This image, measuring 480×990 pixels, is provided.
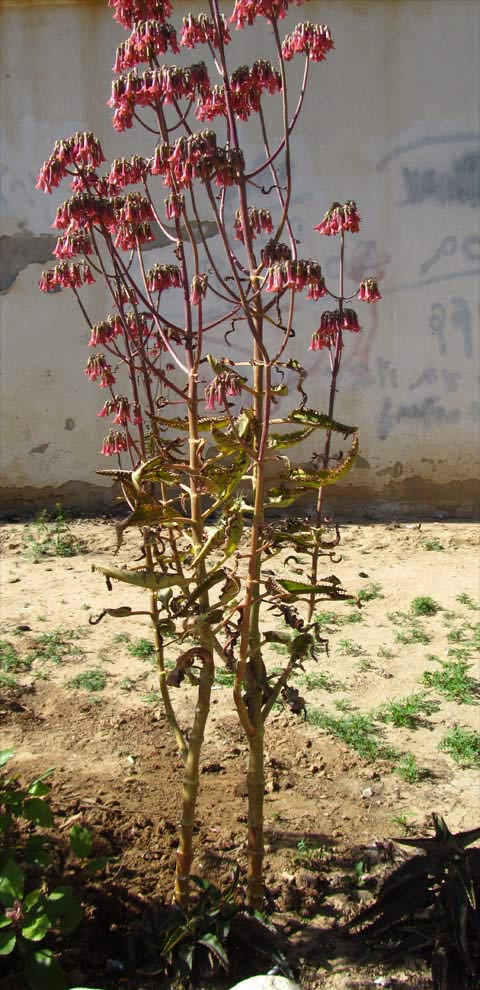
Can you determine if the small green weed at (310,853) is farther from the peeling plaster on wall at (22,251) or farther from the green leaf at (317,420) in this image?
the peeling plaster on wall at (22,251)

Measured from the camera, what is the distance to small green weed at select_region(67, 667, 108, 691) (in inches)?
153

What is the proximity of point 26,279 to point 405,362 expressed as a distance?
2678 millimetres

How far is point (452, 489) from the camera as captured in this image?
6.53 metres

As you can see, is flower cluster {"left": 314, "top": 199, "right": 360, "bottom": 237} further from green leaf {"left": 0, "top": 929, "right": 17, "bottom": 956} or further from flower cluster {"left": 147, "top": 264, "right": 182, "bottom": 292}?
green leaf {"left": 0, "top": 929, "right": 17, "bottom": 956}

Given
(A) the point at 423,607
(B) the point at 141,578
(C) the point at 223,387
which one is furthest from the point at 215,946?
(A) the point at 423,607

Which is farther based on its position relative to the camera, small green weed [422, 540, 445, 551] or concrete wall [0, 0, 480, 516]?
concrete wall [0, 0, 480, 516]

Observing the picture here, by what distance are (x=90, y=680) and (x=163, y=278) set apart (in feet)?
6.79

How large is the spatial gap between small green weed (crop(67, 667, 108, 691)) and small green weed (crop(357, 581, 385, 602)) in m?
1.52

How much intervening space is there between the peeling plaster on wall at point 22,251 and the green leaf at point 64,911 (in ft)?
16.1

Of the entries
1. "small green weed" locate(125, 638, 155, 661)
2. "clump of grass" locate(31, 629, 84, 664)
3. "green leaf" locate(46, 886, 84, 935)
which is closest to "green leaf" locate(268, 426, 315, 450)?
"green leaf" locate(46, 886, 84, 935)

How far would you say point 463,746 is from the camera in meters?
3.38

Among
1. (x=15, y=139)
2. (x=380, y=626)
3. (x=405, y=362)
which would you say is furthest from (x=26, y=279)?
(x=380, y=626)

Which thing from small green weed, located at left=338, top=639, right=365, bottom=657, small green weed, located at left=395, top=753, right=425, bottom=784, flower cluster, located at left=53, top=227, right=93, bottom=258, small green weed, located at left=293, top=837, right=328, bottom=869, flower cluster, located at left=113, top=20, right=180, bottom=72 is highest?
flower cluster, located at left=113, top=20, right=180, bottom=72

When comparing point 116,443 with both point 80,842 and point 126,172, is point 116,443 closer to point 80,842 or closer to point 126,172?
point 126,172
